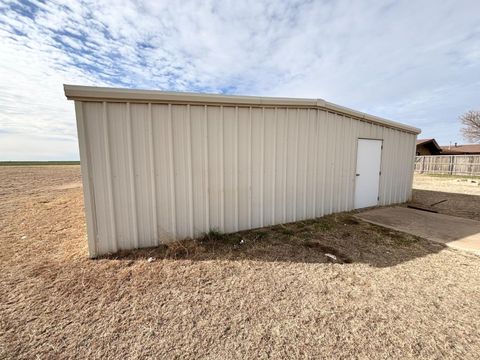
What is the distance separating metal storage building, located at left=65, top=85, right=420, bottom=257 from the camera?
3297 millimetres

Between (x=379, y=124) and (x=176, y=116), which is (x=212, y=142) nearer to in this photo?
(x=176, y=116)

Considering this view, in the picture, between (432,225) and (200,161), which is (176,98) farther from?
(432,225)

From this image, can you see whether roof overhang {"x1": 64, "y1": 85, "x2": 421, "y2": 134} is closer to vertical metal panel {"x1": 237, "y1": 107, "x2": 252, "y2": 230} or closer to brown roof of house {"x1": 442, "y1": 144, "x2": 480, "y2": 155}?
vertical metal panel {"x1": 237, "y1": 107, "x2": 252, "y2": 230}

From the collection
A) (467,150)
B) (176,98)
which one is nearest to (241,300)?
(176,98)

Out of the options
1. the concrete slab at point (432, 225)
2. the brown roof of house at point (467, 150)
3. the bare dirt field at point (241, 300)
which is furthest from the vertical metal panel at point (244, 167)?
the brown roof of house at point (467, 150)

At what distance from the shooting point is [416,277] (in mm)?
2795

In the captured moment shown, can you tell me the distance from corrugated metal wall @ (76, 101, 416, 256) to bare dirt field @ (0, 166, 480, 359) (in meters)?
0.48

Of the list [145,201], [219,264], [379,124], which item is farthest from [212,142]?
[379,124]

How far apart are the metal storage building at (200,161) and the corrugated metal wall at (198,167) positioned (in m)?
0.02

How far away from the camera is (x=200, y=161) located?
3.89 meters

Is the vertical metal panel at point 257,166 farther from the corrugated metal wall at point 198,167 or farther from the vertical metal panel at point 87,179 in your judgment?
the vertical metal panel at point 87,179

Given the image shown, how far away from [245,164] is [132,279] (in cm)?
270

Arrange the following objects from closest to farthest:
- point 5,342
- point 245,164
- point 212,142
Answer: point 5,342 → point 212,142 → point 245,164

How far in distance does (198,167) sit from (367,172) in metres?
5.30
